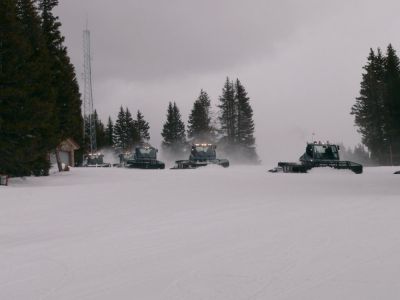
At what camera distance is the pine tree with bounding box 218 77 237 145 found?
82.7m

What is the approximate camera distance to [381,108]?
53.8m

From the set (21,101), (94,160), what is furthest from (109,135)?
(21,101)

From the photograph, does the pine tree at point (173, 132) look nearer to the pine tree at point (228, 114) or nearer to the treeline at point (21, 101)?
the pine tree at point (228, 114)

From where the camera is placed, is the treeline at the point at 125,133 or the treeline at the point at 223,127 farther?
the treeline at the point at 125,133

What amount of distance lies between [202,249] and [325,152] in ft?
A: 82.3

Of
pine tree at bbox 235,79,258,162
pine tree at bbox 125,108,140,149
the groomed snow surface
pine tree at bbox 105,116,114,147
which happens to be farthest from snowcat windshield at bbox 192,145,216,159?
pine tree at bbox 105,116,114,147

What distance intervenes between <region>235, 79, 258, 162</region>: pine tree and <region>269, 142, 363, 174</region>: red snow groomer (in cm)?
4946

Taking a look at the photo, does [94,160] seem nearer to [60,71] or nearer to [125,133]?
[60,71]

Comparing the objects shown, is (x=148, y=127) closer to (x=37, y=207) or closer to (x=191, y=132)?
(x=191, y=132)

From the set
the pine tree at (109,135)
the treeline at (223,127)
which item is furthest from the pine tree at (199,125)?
the pine tree at (109,135)

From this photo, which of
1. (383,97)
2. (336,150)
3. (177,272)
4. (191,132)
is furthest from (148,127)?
(177,272)

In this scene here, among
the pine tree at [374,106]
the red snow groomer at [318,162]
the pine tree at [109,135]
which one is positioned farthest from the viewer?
the pine tree at [109,135]

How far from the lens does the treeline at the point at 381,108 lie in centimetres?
4603

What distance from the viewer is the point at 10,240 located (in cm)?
762
